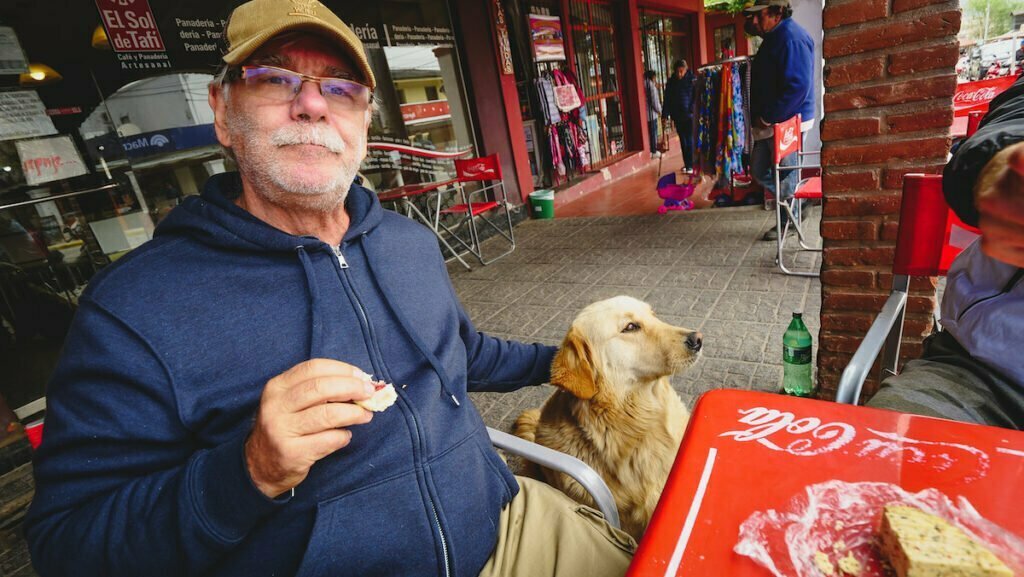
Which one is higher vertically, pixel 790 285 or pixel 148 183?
pixel 148 183

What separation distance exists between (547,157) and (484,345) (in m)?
8.22

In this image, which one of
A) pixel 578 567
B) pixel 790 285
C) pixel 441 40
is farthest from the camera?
pixel 441 40

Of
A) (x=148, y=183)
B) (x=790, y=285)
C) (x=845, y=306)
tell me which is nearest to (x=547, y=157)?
(x=790, y=285)

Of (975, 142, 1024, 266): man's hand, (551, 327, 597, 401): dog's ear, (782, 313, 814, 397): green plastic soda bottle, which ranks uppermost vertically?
(975, 142, 1024, 266): man's hand

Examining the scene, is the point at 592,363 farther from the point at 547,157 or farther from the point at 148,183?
the point at 547,157

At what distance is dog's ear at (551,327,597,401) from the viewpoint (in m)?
1.67

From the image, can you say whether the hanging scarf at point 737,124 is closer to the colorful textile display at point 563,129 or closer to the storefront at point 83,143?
the colorful textile display at point 563,129

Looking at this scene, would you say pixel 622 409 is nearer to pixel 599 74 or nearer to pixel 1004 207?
pixel 1004 207

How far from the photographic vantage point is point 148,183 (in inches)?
174

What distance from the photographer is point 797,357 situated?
2.53 meters

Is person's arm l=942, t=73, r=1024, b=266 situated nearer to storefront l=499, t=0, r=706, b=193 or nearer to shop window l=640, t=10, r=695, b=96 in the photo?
storefront l=499, t=0, r=706, b=193

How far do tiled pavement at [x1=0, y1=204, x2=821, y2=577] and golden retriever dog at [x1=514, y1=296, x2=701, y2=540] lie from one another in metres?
1.20

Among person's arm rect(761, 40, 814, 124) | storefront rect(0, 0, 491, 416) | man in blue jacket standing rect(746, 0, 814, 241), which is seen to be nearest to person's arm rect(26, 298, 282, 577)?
storefront rect(0, 0, 491, 416)

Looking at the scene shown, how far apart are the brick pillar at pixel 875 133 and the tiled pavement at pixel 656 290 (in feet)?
2.57
